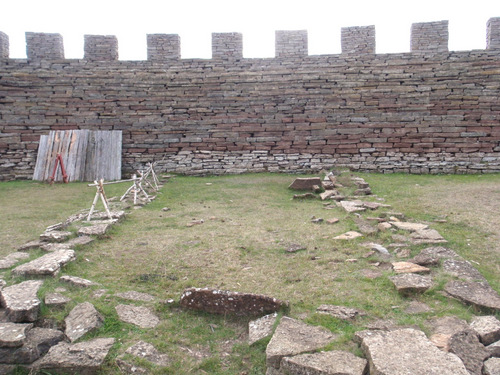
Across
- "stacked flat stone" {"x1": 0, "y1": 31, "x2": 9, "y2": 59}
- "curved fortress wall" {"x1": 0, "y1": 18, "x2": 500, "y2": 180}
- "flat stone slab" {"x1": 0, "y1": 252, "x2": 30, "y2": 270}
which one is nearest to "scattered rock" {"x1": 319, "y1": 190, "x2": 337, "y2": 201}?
"curved fortress wall" {"x1": 0, "y1": 18, "x2": 500, "y2": 180}

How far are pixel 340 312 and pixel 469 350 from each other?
0.92 metres

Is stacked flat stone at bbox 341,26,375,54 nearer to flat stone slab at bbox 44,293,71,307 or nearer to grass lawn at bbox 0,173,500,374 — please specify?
grass lawn at bbox 0,173,500,374

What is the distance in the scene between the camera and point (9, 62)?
460 inches

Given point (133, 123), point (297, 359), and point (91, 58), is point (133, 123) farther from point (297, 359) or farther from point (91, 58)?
point (297, 359)

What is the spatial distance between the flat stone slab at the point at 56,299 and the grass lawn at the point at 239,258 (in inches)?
3.2

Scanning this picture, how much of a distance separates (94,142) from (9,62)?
356 centimetres

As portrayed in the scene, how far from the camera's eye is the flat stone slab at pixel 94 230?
5188 millimetres

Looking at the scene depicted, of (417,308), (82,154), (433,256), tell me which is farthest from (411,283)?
(82,154)

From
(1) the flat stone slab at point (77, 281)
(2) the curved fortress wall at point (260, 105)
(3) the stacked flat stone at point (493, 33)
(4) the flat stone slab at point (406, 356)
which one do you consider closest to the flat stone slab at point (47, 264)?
(1) the flat stone slab at point (77, 281)

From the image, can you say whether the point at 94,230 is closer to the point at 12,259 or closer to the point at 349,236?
the point at 12,259

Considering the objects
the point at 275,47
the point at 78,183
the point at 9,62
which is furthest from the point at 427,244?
the point at 9,62

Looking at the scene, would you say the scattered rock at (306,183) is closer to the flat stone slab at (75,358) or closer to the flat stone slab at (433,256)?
the flat stone slab at (433,256)

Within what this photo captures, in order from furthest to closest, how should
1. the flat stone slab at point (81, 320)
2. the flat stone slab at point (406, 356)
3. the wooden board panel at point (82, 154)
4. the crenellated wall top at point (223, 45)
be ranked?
the wooden board panel at point (82, 154)
the crenellated wall top at point (223, 45)
the flat stone slab at point (81, 320)
the flat stone slab at point (406, 356)

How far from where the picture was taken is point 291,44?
11.8 m
